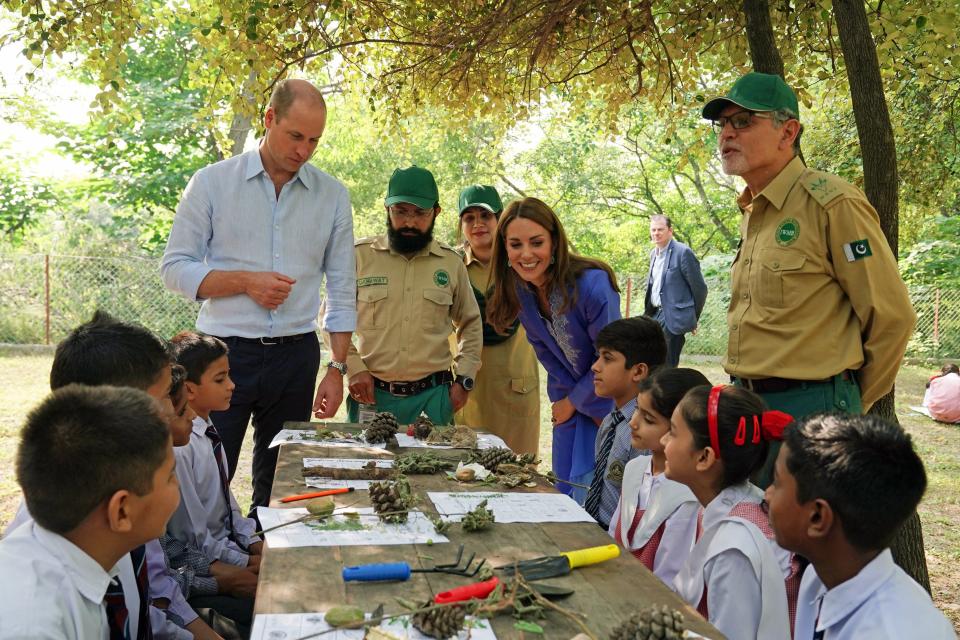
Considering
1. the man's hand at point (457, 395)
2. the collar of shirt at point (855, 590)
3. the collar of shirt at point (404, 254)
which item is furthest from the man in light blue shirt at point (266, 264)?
the collar of shirt at point (855, 590)

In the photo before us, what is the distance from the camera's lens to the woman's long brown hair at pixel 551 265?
3.80 m

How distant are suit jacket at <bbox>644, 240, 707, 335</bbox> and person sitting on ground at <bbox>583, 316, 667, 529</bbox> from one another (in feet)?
16.7

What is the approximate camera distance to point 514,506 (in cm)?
249

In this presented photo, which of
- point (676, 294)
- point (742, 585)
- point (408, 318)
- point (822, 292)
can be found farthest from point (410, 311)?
point (676, 294)

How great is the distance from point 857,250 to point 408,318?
2.24 m

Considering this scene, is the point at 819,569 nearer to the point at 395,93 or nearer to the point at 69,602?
the point at 69,602

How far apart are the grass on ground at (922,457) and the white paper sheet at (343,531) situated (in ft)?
10.4

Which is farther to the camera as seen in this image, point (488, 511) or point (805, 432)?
point (488, 511)

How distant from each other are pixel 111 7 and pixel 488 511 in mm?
3749

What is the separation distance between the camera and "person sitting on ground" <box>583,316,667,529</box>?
3.27 metres

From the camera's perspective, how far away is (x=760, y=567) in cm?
206

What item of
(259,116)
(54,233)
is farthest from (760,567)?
(54,233)

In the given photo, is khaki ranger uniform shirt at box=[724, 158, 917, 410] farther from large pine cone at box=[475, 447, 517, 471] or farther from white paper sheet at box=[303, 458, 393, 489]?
white paper sheet at box=[303, 458, 393, 489]

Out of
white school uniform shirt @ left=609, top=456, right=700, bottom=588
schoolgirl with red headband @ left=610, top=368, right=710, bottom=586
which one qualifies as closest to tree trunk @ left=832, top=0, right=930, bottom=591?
schoolgirl with red headband @ left=610, top=368, right=710, bottom=586
